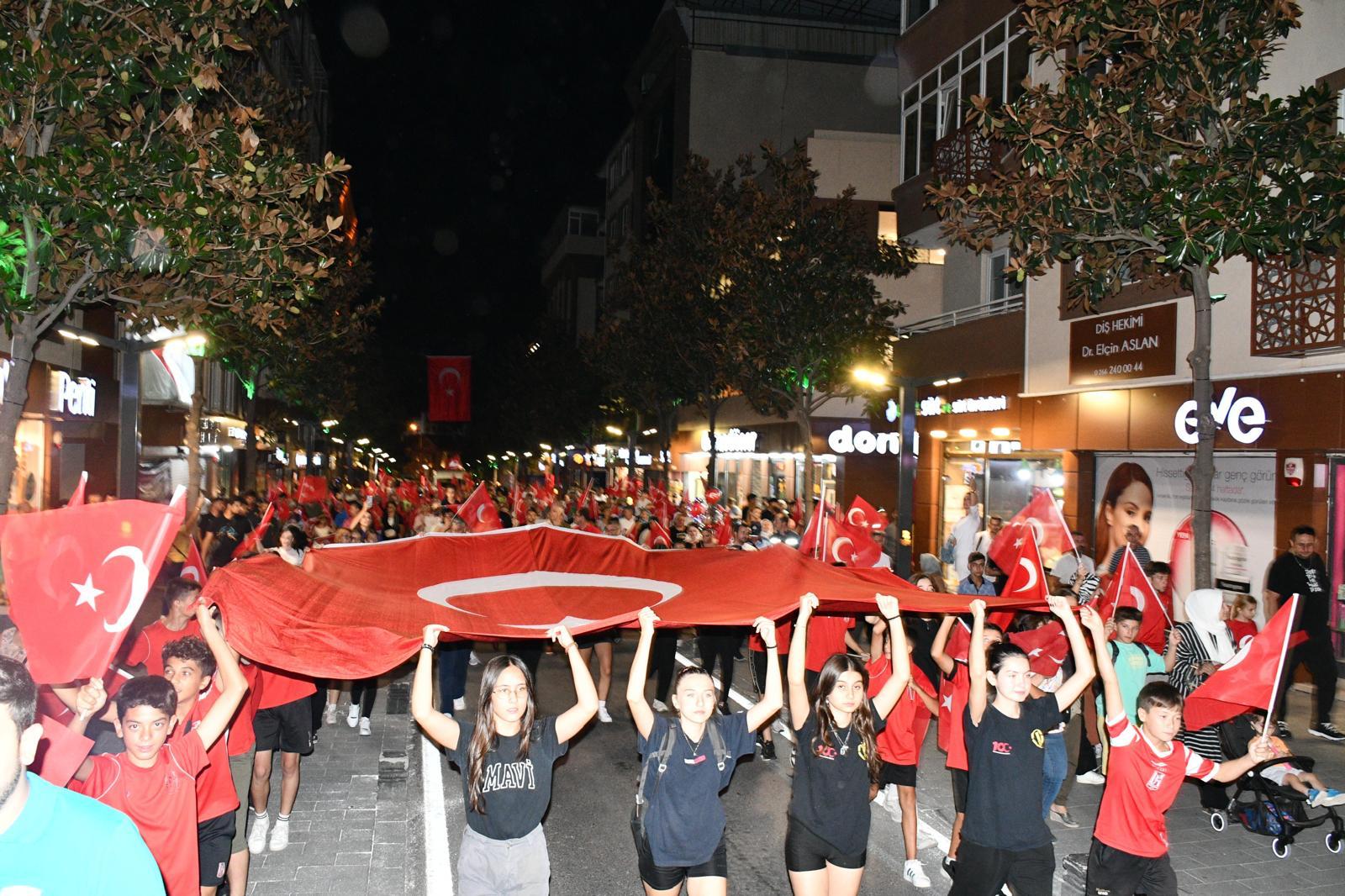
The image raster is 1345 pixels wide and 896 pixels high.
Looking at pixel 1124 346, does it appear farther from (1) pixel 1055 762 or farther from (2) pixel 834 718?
(2) pixel 834 718

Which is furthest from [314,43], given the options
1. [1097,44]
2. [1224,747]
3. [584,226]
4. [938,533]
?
[1224,747]

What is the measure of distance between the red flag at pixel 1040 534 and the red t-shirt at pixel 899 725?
139 cm

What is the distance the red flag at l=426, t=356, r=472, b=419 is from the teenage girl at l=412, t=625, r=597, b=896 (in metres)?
50.2

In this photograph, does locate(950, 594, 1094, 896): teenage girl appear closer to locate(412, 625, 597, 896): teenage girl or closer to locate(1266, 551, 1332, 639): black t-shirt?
locate(412, 625, 597, 896): teenage girl

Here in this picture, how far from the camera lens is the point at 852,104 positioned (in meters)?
47.0

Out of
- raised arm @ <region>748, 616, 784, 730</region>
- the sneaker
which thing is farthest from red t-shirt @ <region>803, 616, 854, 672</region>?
raised arm @ <region>748, 616, 784, 730</region>

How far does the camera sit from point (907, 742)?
23.8 ft

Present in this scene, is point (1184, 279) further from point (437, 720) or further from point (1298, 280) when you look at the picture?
point (437, 720)

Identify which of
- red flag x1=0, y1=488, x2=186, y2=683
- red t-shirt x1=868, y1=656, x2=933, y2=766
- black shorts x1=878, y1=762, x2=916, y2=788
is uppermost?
red flag x1=0, y1=488, x2=186, y2=683

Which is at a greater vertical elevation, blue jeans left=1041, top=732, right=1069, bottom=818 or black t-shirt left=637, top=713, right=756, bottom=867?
black t-shirt left=637, top=713, right=756, bottom=867

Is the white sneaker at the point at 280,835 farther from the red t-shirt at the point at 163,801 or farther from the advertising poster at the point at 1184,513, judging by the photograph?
the advertising poster at the point at 1184,513

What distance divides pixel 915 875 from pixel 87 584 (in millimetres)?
5324

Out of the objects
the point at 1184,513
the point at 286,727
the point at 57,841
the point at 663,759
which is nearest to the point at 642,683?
the point at 663,759

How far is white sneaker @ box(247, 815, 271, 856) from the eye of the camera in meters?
7.39
